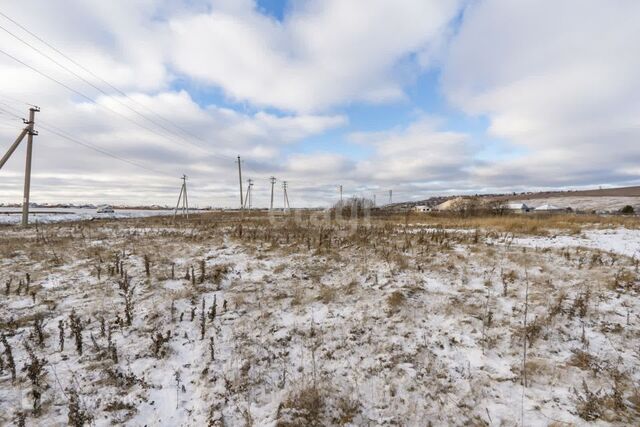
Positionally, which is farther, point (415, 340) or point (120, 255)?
point (120, 255)

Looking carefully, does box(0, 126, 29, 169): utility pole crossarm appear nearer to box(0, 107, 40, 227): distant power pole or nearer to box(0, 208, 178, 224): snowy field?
box(0, 107, 40, 227): distant power pole

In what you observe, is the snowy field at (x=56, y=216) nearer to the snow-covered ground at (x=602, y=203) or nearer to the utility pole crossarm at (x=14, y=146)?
the utility pole crossarm at (x=14, y=146)

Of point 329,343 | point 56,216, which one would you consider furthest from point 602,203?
point 56,216

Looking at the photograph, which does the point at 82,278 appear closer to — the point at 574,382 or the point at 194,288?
the point at 194,288

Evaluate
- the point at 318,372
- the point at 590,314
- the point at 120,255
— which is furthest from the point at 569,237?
the point at 120,255

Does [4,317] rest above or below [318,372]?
above

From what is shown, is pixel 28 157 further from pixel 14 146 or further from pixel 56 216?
pixel 56 216

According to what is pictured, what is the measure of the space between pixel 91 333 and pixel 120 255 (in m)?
4.77

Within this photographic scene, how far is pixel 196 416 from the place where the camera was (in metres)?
3.56

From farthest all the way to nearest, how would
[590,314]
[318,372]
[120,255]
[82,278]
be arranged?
1. [120,255]
2. [82,278]
3. [590,314]
4. [318,372]

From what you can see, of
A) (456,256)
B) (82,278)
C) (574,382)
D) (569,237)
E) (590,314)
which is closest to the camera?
(574,382)

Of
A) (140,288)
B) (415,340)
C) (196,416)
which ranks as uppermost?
(140,288)

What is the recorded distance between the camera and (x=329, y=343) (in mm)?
4871

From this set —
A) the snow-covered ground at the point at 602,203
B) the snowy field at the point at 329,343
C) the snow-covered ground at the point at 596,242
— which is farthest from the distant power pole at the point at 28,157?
the snow-covered ground at the point at 602,203
